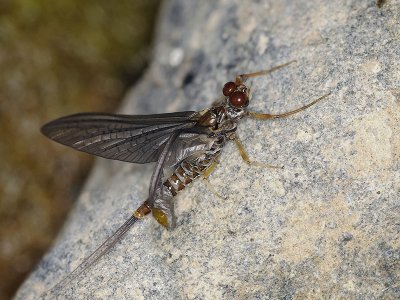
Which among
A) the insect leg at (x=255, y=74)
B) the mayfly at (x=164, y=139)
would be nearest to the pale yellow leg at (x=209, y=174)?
the mayfly at (x=164, y=139)

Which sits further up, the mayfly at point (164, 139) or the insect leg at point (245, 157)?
the mayfly at point (164, 139)

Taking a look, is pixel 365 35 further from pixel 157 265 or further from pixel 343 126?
pixel 157 265

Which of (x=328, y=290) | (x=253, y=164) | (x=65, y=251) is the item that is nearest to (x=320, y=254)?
(x=328, y=290)

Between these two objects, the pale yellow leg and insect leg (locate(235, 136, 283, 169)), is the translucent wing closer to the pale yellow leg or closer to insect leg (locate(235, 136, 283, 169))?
→ the pale yellow leg

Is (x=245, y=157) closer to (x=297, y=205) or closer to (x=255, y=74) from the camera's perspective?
(x=297, y=205)

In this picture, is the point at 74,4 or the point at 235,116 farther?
the point at 74,4

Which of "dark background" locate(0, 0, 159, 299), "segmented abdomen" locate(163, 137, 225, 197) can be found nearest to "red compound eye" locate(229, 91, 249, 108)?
"segmented abdomen" locate(163, 137, 225, 197)

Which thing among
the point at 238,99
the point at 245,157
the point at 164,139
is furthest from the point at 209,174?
the point at 238,99

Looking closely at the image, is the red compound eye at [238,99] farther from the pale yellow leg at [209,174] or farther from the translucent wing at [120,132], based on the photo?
the pale yellow leg at [209,174]
